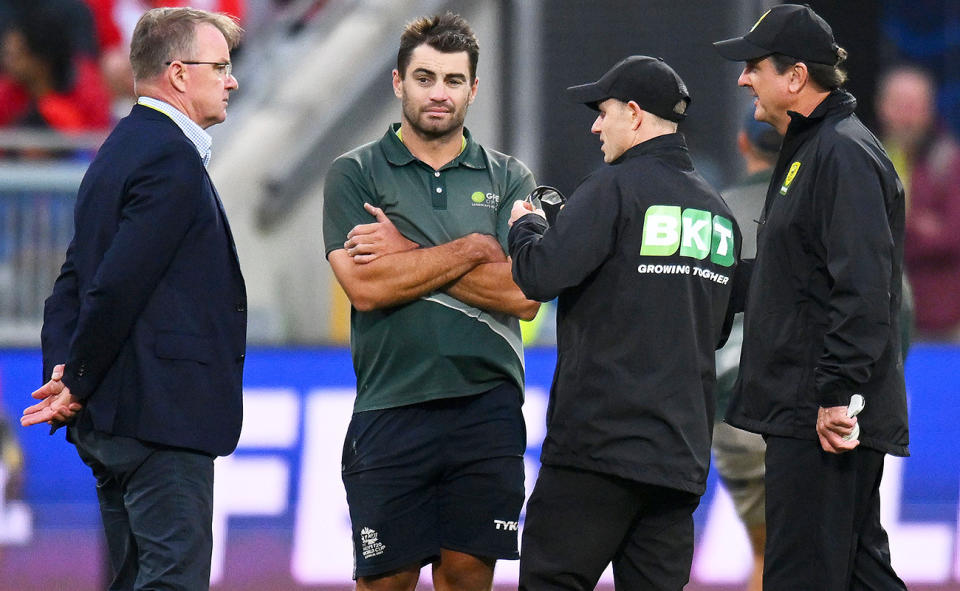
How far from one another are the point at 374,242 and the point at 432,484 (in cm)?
79

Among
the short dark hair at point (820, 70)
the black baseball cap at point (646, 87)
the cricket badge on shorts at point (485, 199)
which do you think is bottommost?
the cricket badge on shorts at point (485, 199)

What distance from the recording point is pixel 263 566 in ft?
23.4

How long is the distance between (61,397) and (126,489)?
1.05 feet

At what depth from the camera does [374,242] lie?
191 inches

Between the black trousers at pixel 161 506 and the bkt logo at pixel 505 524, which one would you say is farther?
the bkt logo at pixel 505 524

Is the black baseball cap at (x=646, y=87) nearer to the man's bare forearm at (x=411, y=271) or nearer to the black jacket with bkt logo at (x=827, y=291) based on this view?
the black jacket with bkt logo at (x=827, y=291)

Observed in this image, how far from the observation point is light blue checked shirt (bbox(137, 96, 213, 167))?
4520 millimetres

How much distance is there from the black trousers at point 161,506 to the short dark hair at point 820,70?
79.4 inches

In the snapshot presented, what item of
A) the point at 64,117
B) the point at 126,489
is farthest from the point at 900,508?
the point at 64,117

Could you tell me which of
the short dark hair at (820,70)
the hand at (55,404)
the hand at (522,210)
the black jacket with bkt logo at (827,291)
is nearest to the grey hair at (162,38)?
the hand at (55,404)

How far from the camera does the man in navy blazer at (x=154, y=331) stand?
4324 millimetres

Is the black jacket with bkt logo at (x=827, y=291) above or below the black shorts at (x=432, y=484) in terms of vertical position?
above

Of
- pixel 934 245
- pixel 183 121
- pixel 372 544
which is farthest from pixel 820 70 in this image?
pixel 934 245

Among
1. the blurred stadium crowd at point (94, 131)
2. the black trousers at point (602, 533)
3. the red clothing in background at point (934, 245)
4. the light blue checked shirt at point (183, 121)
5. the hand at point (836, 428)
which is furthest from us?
the red clothing in background at point (934, 245)
